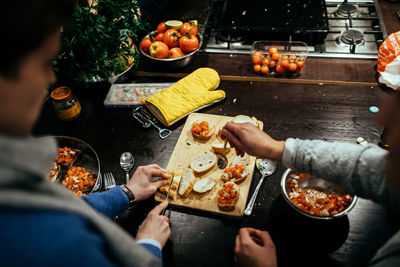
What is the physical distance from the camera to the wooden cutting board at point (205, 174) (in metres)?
1.55

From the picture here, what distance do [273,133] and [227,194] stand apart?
635mm

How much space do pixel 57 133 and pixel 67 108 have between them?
210 millimetres

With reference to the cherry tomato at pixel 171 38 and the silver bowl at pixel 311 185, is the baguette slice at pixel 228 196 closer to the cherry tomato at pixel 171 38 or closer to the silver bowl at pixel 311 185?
the silver bowl at pixel 311 185

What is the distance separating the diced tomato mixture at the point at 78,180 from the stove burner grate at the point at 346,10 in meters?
2.85

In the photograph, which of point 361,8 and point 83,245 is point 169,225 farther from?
point 361,8

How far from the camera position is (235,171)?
5.31 feet

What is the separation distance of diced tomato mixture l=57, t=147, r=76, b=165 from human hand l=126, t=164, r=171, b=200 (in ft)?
Result: 1.51

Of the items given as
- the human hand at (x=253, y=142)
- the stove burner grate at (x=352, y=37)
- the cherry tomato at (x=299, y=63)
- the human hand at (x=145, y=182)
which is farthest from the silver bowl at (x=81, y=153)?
the stove burner grate at (x=352, y=37)

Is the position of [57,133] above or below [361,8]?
below

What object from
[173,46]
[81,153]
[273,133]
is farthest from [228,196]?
[173,46]

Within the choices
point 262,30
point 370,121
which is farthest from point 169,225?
point 262,30

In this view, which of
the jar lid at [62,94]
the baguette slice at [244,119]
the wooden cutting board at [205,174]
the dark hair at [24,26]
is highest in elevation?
the dark hair at [24,26]

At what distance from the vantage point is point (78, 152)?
1.79 metres

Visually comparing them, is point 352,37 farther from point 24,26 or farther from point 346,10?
point 24,26
